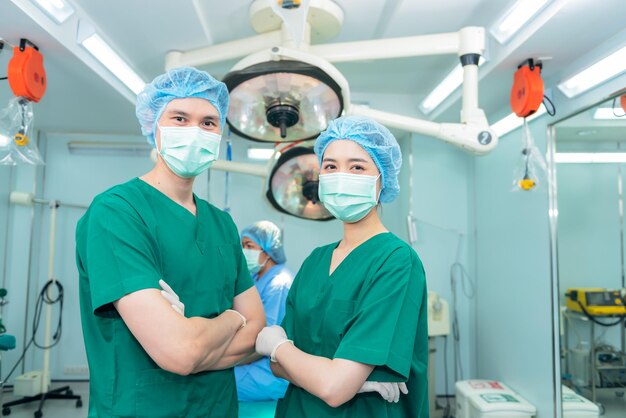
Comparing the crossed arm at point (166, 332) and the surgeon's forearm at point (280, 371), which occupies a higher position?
the crossed arm at point (166, 332)

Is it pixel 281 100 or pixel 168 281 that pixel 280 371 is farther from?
pixel 281 100

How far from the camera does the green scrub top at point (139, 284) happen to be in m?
1.02

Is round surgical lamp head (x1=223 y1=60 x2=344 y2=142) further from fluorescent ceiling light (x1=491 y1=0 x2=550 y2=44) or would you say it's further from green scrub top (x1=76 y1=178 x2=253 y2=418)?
fluorescent ceiling light (x1=491 y1=0 x2=550 y2=44)

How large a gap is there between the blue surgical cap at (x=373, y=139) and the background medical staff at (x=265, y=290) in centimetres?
114

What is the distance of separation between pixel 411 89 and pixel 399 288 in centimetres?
273

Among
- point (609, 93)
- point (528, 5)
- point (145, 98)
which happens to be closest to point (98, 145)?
point (145, 98)

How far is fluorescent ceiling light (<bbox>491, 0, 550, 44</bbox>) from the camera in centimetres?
202

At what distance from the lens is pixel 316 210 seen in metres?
2.73

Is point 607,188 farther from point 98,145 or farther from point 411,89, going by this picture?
point 98,145

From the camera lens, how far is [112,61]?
263cm

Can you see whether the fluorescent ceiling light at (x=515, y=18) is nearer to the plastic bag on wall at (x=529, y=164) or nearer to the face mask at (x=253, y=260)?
the plastic bag on wall at (x=529, y=164)

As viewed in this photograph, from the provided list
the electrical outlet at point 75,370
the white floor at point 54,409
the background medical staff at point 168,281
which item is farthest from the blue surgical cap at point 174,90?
the electrical outlet at point 75,370

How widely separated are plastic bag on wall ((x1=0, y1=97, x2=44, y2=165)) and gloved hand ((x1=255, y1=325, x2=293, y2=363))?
62.2 inches

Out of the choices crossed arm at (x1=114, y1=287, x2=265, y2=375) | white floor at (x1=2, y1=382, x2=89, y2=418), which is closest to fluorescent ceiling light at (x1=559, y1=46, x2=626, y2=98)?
crossed arm at (x1=114, y1=287, x2=265, y2=375)
